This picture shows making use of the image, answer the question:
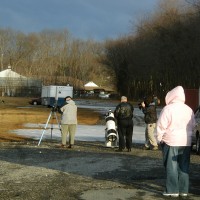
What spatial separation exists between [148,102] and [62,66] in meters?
129

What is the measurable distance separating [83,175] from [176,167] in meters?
3.08

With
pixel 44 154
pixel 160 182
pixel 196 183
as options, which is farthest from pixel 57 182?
pixel 44 154

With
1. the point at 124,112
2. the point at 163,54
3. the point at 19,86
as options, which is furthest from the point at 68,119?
the point at 19,86

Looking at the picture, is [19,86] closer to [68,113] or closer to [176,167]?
[68,113]

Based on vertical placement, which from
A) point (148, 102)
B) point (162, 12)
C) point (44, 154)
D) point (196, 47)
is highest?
point (162, 12)

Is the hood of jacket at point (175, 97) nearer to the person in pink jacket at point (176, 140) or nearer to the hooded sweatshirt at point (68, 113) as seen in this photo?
the person in pink jacket at point (176, 140)

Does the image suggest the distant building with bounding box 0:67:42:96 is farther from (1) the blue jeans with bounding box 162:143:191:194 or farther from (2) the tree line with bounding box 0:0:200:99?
(1) the blue jeans with bounding box 162:143:191:194

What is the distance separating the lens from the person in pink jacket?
26.9 ft

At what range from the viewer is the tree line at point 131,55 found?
255 feet

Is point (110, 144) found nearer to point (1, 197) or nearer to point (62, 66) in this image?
point (1, 197)

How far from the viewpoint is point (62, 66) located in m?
145

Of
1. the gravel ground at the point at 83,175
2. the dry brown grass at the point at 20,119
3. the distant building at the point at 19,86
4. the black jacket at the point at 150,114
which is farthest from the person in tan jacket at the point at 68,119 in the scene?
the distant building at the point at 19,86

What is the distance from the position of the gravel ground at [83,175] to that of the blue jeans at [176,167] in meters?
0.29

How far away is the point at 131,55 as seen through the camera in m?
102
